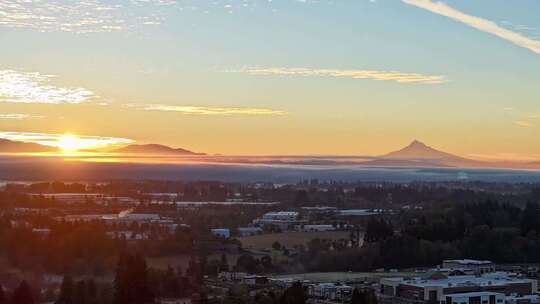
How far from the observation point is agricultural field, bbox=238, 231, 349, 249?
27509 mm

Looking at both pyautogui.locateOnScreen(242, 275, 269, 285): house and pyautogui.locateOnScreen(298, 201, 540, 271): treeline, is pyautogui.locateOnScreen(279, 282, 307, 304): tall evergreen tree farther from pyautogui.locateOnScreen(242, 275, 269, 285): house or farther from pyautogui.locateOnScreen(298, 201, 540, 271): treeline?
pyautogui.locateOnScreen(298, 201, 540, 271): treeline

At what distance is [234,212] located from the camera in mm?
37875

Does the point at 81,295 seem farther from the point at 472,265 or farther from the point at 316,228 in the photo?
the point at 316,228

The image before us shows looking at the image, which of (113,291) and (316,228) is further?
(316,228)

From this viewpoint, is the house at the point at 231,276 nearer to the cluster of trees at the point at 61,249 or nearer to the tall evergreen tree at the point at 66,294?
the cluster of trees at the point at 61,249

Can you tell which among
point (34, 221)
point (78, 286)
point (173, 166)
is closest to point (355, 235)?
point (34, 221)

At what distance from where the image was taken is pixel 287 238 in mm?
29469

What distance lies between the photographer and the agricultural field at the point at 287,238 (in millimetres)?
27509

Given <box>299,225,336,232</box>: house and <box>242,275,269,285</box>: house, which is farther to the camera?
<box>299,225,336,232</box>: house

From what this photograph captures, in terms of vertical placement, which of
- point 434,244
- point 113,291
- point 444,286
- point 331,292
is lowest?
point 331,292

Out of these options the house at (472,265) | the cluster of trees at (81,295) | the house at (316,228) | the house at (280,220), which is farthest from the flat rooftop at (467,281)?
the house at (280,220)

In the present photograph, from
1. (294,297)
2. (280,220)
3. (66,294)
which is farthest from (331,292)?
(280,220)

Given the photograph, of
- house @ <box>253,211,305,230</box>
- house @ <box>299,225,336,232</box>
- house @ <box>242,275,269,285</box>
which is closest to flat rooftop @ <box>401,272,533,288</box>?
house @ <box>242,275,269,285</box>

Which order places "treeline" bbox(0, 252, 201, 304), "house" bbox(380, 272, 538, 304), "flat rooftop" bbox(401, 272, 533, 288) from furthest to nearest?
1. "flat rooftop" bbox(401, 272, 533, 288)
2. "house" bbox(380, 272, 538, 304)
3. "treeline" bbox(0, 252, 201, 304)
